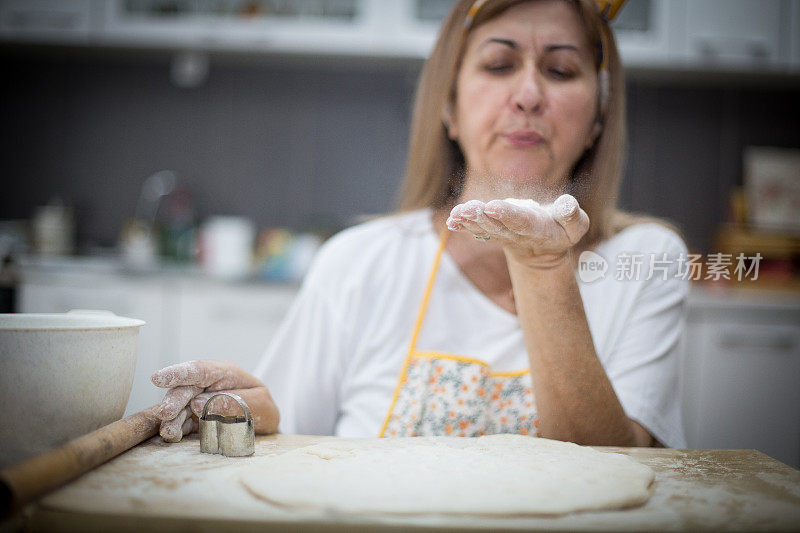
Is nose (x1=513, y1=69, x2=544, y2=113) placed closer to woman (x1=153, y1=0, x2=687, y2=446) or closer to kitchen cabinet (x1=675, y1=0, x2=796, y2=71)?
woman (x1=153, y1=0, x2=687, y2=446)

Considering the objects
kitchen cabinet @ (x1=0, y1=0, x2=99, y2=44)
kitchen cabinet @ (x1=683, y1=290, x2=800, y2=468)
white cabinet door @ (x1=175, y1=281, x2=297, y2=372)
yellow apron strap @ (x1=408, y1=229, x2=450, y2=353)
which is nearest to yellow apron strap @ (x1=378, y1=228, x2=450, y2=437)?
yellow apron strap @ (x1=408, y1=229, x2=450, y2=353)

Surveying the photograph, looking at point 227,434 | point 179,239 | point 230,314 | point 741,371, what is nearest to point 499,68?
point 227,434

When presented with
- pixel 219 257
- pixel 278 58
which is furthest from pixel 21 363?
pixel 278 58

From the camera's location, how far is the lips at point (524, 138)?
0.58 metres

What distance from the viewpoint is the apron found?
2.64ft

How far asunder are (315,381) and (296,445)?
0.29 meters

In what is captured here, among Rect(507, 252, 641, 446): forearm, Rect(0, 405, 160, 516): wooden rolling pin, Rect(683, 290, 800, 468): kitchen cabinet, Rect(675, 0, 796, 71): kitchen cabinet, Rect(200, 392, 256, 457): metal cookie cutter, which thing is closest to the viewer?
Rect(0, 405, 160, 516): wooden rolling pin

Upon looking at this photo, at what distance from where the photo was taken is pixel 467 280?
2.90ft

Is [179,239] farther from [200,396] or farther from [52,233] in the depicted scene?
[200,396]

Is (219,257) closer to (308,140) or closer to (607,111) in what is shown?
(308,140)

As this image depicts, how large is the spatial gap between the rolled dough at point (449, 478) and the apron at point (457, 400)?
7.3 inches

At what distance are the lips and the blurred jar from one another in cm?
232

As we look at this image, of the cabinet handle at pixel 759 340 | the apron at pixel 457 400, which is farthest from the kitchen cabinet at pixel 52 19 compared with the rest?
the cabinet handle at pixel 759 340

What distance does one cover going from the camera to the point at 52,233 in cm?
246
